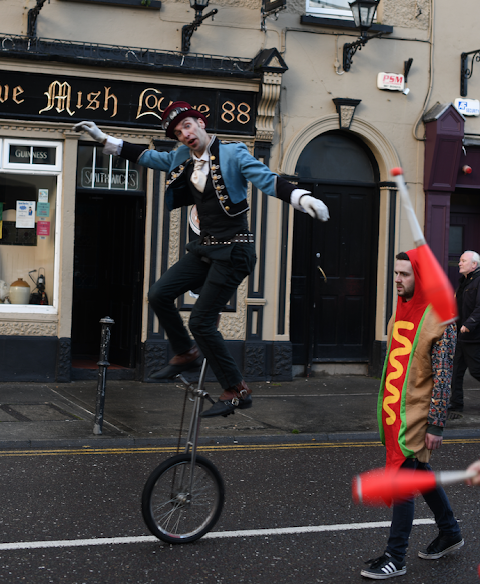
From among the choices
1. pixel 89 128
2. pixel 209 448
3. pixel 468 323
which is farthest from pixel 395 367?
pixel 468 323

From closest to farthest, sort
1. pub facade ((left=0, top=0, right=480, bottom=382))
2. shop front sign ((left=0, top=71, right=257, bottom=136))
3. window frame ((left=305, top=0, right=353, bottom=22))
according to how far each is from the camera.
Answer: shop front sign ((left=0, top=71, right=257, bottom=136)) < pub facade ((left=0, top=0, right=480, bottom=382)) < window frame ((left=305, top=0, right=353, bottom=22))

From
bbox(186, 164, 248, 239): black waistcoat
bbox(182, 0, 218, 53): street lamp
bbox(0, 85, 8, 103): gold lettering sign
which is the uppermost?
bbox(182, 0, 218, 53): street lamp

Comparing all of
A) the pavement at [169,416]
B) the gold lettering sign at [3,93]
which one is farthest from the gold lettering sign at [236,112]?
the pavement at [169,416]

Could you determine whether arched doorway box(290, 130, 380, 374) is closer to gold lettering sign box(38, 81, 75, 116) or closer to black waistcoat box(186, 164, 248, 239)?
gold lettering sign box(38, 81, 75, 116)

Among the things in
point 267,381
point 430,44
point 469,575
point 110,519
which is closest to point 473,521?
point 469,575

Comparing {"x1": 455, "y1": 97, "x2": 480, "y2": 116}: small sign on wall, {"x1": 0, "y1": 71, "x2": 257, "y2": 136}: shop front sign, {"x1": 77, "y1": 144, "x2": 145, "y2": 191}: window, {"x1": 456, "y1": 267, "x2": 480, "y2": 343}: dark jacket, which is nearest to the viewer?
{"x1": 456, "y1": 267, "x2": 480, "y2": 343}: dark jacket

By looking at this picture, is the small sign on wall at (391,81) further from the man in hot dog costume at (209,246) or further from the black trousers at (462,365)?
the man in hot dog costume at (209,246)

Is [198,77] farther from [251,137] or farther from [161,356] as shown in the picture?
[161,356]

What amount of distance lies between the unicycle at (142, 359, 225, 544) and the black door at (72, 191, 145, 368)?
678cm

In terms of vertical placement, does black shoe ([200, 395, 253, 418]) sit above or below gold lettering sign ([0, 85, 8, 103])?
below

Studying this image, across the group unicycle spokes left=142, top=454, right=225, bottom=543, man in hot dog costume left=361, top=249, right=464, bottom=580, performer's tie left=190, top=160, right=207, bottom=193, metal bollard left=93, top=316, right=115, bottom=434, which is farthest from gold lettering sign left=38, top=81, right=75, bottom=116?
man in hot dog costume left=361, top=249, right=464, bottom=580

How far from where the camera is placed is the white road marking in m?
4.87

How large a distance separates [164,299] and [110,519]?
1631mm

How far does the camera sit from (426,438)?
14.6ft
